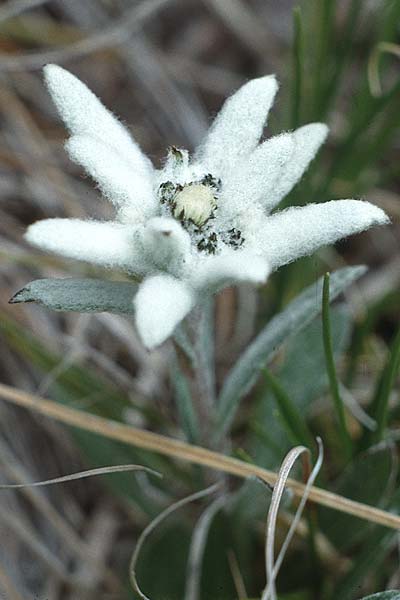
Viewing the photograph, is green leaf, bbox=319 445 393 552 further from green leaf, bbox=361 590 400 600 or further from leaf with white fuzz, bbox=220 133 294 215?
leaf with white fuzz, bbox=220 133 294 215

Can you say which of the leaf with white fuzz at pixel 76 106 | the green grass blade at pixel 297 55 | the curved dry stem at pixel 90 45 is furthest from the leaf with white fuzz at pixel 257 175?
the curved dry stem at pixel 90 45

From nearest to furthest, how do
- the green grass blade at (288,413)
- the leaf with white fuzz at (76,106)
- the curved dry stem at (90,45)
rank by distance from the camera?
the leaf with white fuzz at (76,106), the green grass blade at (288,413), the curved dry stem at (90,45)

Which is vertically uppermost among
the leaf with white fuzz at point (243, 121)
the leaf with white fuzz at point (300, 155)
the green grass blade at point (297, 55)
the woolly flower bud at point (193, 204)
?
the green grass blade at point (297, 55)

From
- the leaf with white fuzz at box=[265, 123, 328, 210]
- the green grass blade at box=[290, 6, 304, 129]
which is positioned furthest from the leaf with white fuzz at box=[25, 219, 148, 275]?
the green grass blade at box=[290, 6, 304, 129]

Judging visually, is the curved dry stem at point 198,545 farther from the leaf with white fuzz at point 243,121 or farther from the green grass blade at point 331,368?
the leaf with white fuzz at point 243,121

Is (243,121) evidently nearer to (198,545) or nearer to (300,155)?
(300,155)

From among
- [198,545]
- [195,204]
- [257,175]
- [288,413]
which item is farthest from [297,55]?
[198,545]

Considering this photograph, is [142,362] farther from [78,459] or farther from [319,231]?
[319,231]
